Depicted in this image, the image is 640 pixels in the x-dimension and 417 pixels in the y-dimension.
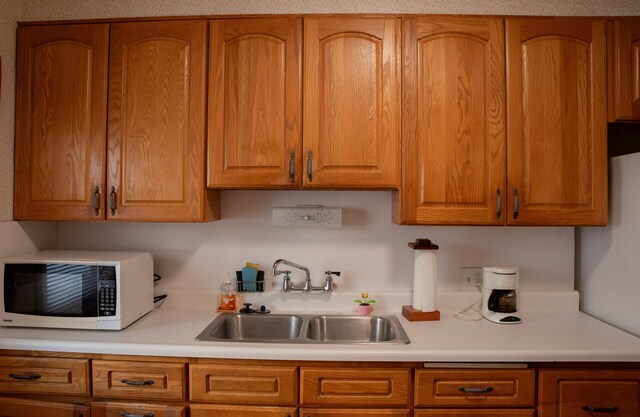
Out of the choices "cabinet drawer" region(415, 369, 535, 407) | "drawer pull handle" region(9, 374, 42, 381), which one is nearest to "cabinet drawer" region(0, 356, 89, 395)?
"drawer pull handle" region(9, 374, 42, 381)

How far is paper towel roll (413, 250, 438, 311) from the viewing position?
70.7 inches

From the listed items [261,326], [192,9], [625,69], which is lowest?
[261,326]

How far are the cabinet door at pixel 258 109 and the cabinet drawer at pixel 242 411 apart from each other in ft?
2.97

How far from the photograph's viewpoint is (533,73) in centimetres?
168

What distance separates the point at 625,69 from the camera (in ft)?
5.51

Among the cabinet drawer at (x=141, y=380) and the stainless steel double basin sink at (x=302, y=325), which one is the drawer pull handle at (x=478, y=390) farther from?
the cabinet drawer at (x=141, y=380)

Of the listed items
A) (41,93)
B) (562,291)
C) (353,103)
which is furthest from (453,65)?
(41,93)

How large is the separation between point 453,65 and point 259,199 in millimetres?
1155

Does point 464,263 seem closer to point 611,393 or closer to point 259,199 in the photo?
point 611,393

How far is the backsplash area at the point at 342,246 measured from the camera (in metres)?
2.00

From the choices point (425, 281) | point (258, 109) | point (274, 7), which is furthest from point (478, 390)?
point (274, 7)

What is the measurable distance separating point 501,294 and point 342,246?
2.62ft

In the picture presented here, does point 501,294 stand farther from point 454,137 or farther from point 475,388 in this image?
point 454,137

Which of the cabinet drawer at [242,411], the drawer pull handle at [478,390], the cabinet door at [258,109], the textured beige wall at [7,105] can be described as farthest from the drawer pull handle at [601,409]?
the textured beige wall at [7,105]
